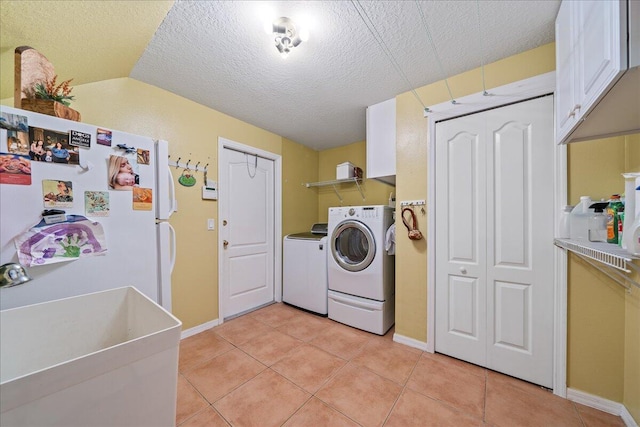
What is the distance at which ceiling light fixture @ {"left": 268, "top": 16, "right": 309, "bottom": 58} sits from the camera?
4.40 feet

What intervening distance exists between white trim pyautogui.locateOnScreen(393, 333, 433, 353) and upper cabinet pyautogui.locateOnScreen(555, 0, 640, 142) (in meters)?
1.73

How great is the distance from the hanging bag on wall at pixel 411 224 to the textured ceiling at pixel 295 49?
1070 mm

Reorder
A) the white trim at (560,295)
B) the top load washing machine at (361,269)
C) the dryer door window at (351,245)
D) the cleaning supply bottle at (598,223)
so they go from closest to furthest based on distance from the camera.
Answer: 1. the cleaning supply bottle at (598,223)
2. the white trim at (560,295)
3. the top load washing machine at (361,269)
4. the dryer door window at (351,245)

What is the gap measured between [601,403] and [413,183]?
1.73 metres

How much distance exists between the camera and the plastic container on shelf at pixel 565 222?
1379mm

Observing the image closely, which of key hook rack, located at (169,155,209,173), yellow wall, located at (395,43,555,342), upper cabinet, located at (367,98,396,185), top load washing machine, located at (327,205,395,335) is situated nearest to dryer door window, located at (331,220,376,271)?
top load washing machine, located at (327,205,395,335)

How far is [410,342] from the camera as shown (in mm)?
2051

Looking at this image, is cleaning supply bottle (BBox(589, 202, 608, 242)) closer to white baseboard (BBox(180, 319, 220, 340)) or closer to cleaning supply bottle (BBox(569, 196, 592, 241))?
cleaning supply bottle (BBox(569, 196, 592, 241))

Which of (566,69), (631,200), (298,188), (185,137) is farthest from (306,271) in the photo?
(566,69)

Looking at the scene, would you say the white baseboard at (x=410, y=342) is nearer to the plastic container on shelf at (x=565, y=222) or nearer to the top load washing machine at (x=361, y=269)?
the top load washing machine at (x=361, y=269)

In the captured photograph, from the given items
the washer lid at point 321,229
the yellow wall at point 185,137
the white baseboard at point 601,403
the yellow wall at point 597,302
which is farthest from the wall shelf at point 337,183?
the white baseboard at point 601,403

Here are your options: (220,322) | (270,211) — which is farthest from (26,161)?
(270,211)

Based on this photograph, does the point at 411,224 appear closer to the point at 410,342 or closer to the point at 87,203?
the point at 410,342

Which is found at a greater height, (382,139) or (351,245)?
(382,139)
